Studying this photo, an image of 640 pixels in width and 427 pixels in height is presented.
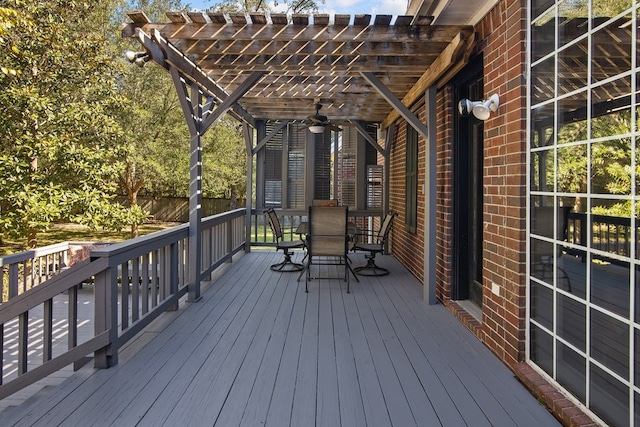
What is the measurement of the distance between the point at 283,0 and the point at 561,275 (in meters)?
16.1

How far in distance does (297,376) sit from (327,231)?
2.91m

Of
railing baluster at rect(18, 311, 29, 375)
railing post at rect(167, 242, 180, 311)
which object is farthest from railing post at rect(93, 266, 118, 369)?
railing post at rect(167, 242, 180, 311)

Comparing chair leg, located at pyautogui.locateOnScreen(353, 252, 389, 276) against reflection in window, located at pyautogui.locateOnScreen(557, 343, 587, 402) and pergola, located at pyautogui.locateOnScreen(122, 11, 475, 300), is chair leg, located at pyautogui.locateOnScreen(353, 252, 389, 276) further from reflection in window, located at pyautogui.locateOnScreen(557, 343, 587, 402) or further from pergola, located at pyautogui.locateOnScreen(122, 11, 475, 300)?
reflection in window, located at pyautogui.locateOnScreen(557, 343, 587, 402)

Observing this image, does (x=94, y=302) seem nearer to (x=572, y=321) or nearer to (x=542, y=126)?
(x=572, y=321)

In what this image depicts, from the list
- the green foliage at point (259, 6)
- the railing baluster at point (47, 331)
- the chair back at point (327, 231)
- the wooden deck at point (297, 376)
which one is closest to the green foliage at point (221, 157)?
the green foliage at point (259, 6)

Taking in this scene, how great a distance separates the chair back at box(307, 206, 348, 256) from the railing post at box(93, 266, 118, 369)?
2.82 m

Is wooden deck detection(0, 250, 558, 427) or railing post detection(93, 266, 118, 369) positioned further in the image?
railing post detection(93, 266, 118, 369)

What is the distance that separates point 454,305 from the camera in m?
4.17

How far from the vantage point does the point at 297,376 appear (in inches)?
107

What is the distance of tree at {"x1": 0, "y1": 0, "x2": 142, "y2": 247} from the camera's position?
745 cm

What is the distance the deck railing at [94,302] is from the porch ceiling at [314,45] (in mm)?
1782

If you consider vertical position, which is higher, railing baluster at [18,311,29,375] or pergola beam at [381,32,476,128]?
pergola beam at [381,32,476,128]

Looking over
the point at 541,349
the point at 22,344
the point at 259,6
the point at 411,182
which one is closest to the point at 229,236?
the point at 411,182

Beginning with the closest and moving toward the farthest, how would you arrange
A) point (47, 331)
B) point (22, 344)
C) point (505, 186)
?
1. point (22, 344)
2. point (47, 331)
3. point (505, 186)
